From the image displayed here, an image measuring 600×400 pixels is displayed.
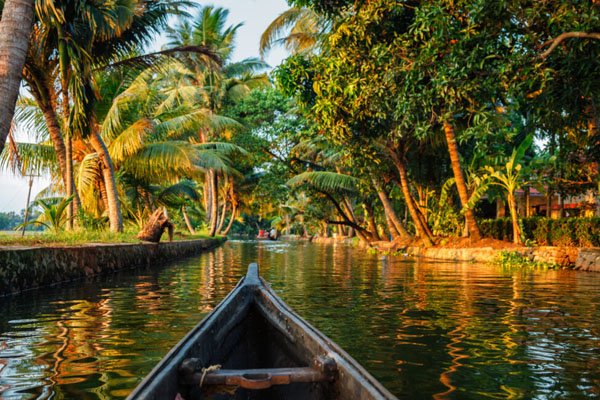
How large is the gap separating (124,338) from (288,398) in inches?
95.3

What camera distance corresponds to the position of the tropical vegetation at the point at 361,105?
9.39 metres

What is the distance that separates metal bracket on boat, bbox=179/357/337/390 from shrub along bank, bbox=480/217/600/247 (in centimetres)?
1326

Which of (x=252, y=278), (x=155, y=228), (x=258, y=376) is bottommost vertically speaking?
(x=258, y=376)

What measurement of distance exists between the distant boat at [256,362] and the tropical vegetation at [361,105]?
22.2 ft

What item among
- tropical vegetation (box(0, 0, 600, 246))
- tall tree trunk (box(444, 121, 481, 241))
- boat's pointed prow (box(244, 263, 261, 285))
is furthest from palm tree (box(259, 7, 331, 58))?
boat's pointed prow (box(244, 263, 261, 285))

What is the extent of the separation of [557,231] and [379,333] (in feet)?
40.0

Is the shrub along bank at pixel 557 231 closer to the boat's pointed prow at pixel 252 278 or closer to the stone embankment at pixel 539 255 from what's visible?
the stone embankment at pixel 539 255

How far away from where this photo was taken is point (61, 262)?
27.8 feet

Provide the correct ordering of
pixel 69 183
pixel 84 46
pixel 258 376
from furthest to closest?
pixel 69 183 → pixel 84 46 → pixel 258 376

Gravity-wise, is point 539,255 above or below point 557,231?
below

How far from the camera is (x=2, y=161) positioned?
1442cm

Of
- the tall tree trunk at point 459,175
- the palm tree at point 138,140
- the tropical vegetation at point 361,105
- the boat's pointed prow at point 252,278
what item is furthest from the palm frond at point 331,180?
Result: the boat's pointed prow at point 252,278

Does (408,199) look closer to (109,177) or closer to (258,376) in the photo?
(109,177)

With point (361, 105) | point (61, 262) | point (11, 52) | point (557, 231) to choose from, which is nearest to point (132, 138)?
point (361, 105)
